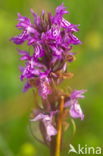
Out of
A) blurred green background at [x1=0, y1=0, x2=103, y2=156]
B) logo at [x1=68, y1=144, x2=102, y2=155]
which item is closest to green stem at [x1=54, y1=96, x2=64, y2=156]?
blurred green background at [x1=0, y1=0, x2=103, y2=156]

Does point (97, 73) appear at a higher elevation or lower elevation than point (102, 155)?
higher

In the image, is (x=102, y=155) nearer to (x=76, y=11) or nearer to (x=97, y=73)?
(x=97, y=73)

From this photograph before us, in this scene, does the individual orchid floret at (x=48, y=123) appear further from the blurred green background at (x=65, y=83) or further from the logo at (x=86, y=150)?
the logo at (x=86, y=150)

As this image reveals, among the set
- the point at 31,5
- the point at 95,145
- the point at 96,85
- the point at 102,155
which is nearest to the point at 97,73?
the point at 96,85

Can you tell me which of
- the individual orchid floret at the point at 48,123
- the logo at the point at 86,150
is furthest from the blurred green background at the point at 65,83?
the individual orchid floret at the point at 48,123

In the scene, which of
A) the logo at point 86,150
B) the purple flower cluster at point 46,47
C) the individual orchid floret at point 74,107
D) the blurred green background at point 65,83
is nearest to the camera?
the purple flower cluster at point 46,47

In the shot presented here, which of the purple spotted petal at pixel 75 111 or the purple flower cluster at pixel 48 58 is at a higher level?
the purple flower cluster at pixel 48 58

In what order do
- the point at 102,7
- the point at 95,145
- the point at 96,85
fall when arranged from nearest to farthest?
the point at 95,145
the point at 96,85
the point at 102,7

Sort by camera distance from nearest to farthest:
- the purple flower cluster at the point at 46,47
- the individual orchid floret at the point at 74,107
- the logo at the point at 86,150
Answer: the purple flower cluster at the point at 46,47 → the individual orchid floret at the point at 74,107 → the logo at the point at 86,150
